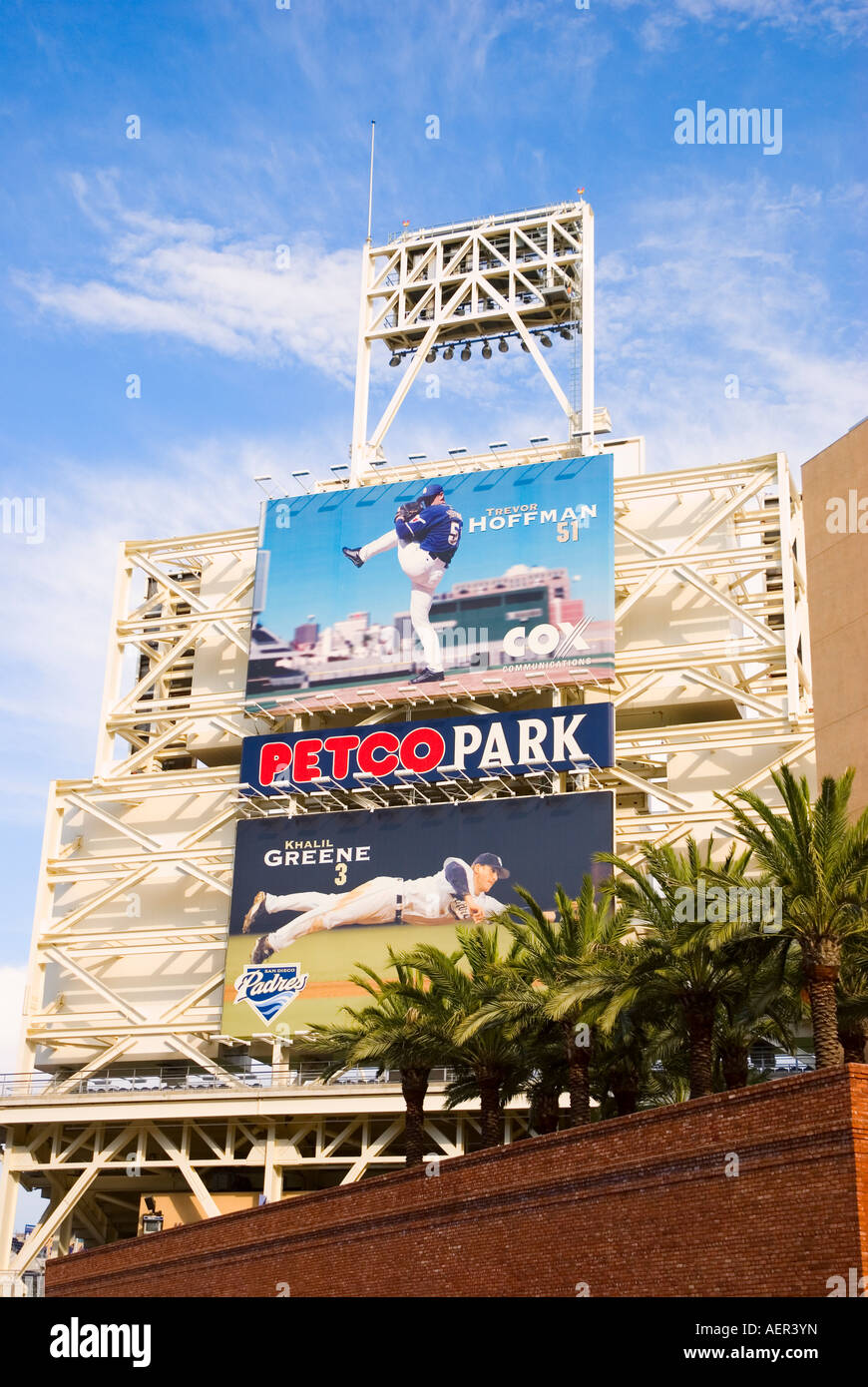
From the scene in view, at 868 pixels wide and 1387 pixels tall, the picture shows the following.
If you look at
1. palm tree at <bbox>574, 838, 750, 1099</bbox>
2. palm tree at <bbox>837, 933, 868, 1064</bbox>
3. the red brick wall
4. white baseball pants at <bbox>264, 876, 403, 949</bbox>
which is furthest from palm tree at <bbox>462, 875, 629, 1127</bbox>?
white baseball pants at <bbox>264, 876, 403, 949</bbox>

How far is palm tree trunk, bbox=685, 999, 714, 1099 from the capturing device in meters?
35.4

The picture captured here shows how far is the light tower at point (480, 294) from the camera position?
81125 mm

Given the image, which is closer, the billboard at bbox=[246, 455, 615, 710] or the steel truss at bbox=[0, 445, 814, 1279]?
the steel truss at bbox=[0, 445, 814, 1279]

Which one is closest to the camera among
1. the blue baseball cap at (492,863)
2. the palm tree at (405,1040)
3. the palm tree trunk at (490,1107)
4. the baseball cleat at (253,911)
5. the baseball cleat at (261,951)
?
the palm tree trunk at (490,1107)

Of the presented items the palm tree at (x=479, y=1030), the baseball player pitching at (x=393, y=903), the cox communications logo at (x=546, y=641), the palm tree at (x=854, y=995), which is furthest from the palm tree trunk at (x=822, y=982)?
the cox communications logo at (x=546, y=641)

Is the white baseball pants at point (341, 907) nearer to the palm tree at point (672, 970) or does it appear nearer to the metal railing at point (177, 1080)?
the metal railing at point (177, 1080)

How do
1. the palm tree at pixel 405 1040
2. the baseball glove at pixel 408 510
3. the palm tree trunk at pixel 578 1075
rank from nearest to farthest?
the palm tree trunk at pixel 578 1075, the palm tree at pixel 405 1040, the baseball glove at pixel 408 510

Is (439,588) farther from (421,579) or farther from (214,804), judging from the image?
(214,804)

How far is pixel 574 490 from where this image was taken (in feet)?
238

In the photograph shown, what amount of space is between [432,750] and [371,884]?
248 inches

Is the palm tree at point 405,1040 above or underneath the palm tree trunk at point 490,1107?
above

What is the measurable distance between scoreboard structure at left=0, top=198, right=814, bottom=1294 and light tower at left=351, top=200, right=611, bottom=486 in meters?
4.74

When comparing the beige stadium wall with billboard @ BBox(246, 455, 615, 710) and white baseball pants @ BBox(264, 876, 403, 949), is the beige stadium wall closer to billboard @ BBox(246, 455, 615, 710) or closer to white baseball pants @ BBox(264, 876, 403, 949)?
Result: billboard @ BBox(246, 455, 615, 710)
